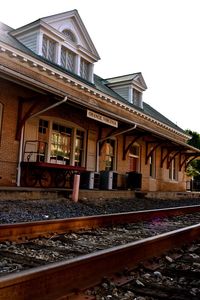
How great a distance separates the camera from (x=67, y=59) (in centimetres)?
1727

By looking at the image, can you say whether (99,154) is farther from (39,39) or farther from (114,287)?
(114,287)

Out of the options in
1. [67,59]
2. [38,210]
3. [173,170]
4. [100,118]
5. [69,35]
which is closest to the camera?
[38,210]

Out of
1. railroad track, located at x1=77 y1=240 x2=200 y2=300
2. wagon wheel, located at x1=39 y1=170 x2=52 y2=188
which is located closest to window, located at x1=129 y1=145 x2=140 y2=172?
wagon wheel, located at x1=39 y1=170 x2=52 y2=188

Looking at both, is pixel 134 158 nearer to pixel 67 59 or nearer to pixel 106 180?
pixel 106 180

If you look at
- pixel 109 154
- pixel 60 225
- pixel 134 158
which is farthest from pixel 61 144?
pixel 60 225

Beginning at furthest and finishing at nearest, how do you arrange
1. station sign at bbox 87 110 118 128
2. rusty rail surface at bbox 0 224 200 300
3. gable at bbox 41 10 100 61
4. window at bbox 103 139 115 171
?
1. window at bbox 103 139 115 171
2. gable at bbox 41 10 100 61
3. station sign at bbox 87 110 118 128
4. rusty rail surface at bbox 0 224 200 300

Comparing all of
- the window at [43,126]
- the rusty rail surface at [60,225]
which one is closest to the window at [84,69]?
the window at [43,126]

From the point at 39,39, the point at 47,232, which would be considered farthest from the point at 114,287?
the point at 39,39

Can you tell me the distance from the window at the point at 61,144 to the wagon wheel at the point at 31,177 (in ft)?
5.90

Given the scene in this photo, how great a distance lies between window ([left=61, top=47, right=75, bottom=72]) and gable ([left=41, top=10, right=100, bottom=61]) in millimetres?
578

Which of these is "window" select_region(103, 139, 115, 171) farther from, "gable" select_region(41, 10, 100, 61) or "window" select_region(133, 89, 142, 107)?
"window" select_region(133, 89, 142, 107)

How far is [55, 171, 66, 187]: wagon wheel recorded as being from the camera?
13.9 metres

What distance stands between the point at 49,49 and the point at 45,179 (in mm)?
6282

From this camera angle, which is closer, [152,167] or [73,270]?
[73,270]
